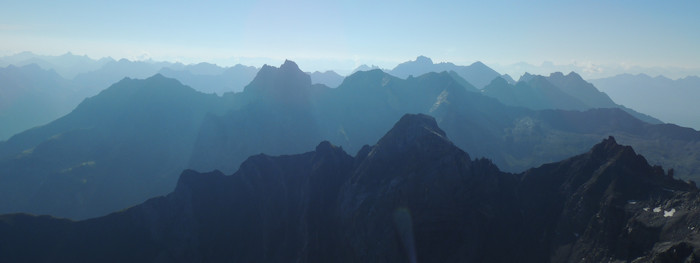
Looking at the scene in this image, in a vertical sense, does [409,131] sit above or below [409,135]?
above

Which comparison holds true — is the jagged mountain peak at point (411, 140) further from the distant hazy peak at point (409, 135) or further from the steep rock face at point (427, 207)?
the steep rock face at point (427, 207)

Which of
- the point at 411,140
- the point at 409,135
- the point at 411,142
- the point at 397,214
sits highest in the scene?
the point at 409,135

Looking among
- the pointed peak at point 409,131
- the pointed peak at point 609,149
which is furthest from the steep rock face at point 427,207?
the pointed peak at point 609,149

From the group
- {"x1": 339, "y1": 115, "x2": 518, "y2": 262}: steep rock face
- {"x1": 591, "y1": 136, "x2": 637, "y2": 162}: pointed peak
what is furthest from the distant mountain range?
{"x1": 591, "y1": 136, "x2": 637, "y2": 162}: pointed peak

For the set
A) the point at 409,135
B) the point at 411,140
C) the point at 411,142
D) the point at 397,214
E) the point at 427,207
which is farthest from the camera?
the point at 409,135

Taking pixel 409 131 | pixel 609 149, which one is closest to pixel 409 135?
pixel 409 131

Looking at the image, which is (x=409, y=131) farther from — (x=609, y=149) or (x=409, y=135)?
(x=609, y=149)

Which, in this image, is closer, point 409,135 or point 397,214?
point 397,214

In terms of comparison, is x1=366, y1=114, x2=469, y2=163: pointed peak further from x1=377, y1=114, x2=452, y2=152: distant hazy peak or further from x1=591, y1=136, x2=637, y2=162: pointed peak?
x1=591, y1=136, x2=637, y2=162: pointed peak
